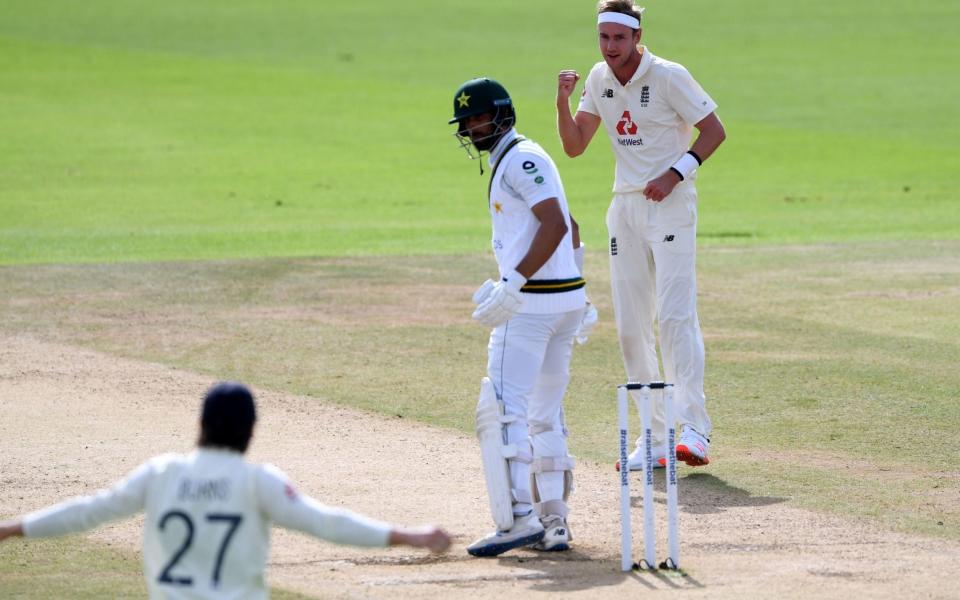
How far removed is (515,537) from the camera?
314 inches

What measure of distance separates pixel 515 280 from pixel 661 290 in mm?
2308

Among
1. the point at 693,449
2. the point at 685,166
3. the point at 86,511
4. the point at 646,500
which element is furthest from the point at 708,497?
the point at 86,511

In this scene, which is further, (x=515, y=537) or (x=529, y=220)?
(x=529, y=220)

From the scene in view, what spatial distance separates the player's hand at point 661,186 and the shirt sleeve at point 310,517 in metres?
4.85

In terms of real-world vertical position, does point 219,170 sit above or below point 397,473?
above

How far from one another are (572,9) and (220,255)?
126ft

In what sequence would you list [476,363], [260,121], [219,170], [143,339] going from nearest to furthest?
1. [476,363]
2. [143,339]
3. [219,170]
4. [260,121]

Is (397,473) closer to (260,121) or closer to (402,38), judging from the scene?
(260,121)

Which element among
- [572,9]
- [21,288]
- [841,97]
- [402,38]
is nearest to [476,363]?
[21,288]

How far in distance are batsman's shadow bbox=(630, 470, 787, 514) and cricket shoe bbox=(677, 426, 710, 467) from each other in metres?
0.12

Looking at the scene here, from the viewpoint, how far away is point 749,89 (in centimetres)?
4262

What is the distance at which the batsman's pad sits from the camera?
26.0 ft

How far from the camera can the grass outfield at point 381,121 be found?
2416 centimetres

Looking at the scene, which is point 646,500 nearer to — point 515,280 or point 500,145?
point 515,280
